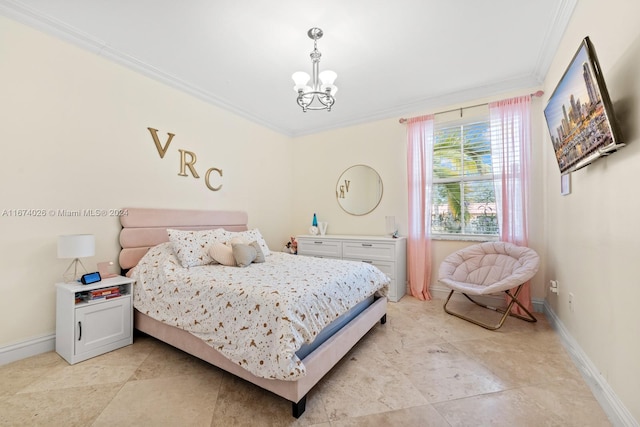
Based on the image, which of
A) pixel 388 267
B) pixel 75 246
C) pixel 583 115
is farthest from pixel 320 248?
pixel 583 115

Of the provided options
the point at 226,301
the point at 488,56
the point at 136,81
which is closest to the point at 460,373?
the point at 226,301

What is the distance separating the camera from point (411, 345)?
91.5 inches

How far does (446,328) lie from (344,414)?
1.59 metres

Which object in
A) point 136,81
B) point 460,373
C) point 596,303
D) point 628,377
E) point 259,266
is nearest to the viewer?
point 628,377

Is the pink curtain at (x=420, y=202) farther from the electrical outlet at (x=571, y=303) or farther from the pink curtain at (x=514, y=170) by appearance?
the electrical outlet at (x=571, y=303)

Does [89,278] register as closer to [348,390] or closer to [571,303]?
[348,390]

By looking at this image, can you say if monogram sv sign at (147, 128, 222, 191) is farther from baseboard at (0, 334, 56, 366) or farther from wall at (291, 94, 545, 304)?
baseboard at (0, 334, 56, 366)

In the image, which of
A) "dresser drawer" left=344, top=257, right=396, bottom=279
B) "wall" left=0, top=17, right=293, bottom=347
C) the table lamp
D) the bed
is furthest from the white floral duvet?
"dresser drawer" left=344, top=257, right=396, bottom=279

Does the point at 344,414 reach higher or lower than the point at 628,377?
lower

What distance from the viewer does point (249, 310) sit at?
1675 mm

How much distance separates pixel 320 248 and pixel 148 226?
2188mm

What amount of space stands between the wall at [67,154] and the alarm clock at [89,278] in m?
0.33

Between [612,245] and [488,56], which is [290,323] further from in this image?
[488,56]

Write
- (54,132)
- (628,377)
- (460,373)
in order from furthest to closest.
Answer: (54,132)
(460,373)
(628,377)
